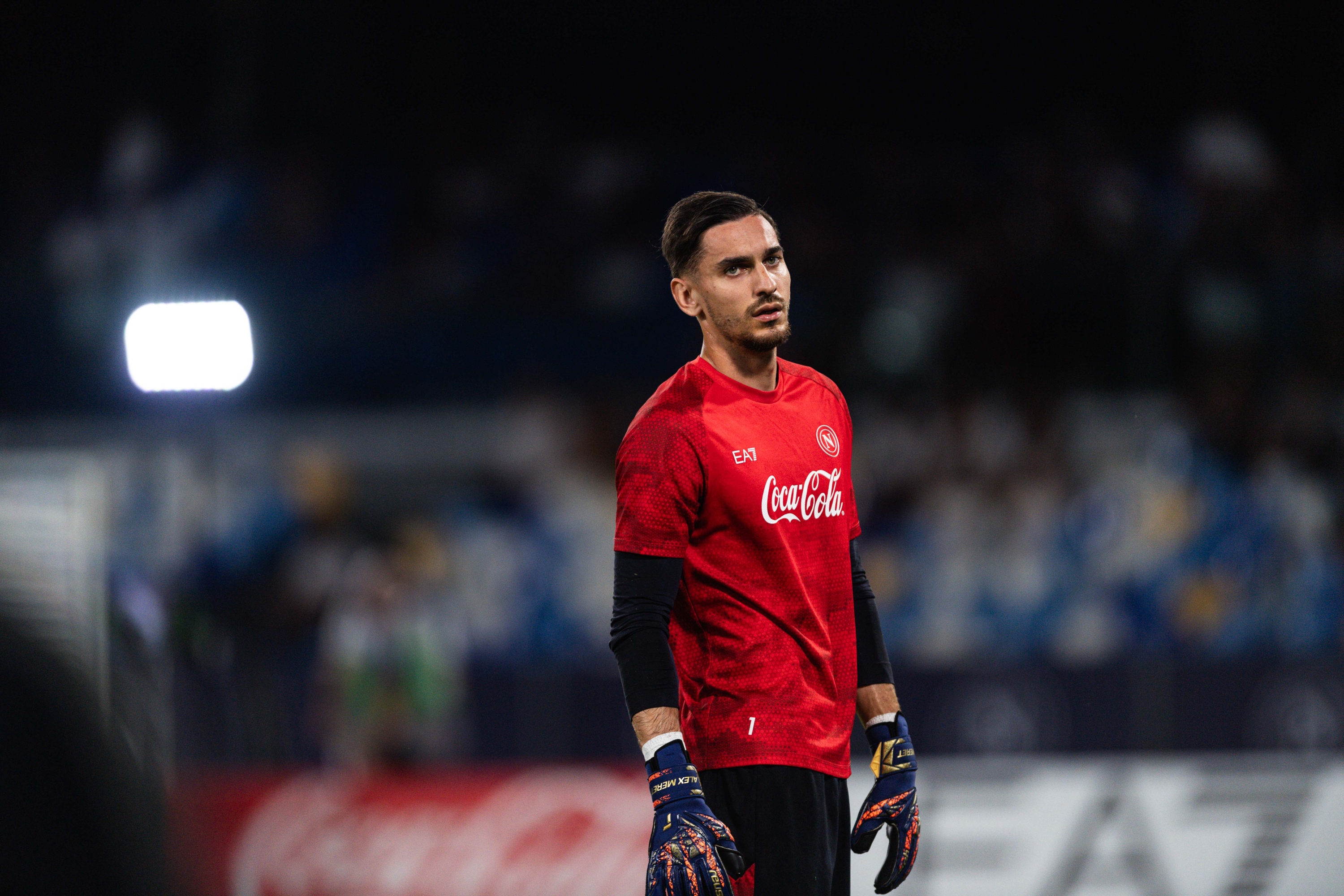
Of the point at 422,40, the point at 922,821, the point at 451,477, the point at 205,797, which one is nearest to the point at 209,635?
the point at 205,797

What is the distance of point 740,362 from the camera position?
3.00 m

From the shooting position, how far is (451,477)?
8.78 m

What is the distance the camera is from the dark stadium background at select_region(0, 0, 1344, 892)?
7.61m

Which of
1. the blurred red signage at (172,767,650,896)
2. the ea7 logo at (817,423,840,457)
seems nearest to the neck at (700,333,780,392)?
the ea7 logo at (817,423,840,457)

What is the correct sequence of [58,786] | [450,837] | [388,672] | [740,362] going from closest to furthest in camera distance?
[58,786]
[740,362]
[450,837]
[388,672]

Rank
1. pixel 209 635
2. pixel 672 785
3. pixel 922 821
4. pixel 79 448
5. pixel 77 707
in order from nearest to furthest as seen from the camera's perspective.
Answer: pixel 77 707, pixel 672 785, pixel 922 821, pixel 209 635, pixel 79 448

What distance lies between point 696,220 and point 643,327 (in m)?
6.35

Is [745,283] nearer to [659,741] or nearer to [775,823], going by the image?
[659,741]

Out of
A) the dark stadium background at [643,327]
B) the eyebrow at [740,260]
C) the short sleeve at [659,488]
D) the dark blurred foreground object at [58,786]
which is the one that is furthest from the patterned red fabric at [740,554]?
the dark stadium background at [643,327]

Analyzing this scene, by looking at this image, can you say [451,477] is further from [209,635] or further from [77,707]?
[77,707]

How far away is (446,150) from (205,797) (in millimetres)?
4966

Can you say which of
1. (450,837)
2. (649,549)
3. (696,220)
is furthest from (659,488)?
(450,837)

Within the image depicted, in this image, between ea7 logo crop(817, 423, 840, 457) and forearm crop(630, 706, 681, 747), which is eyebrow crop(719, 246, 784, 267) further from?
forearm crop(630, 706, 681, 747)

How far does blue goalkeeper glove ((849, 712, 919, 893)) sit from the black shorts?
0.10m
